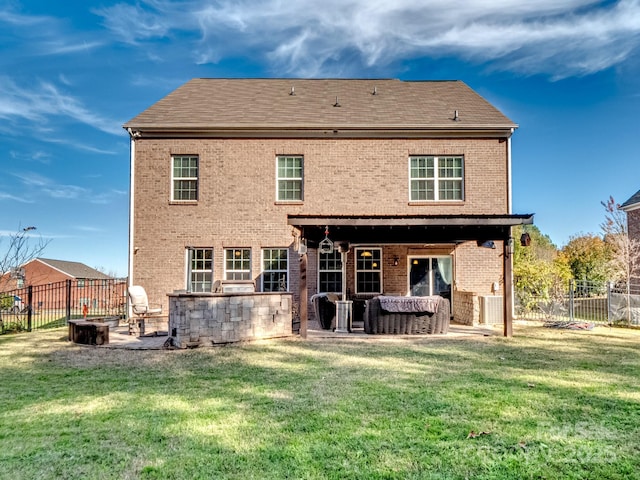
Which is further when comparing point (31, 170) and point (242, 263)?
point (31, 170)

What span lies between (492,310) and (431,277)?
7.29ft

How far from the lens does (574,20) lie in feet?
43.1

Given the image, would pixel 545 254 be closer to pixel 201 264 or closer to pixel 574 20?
pixel 574 20

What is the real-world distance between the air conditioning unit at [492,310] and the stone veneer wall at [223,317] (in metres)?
6.31

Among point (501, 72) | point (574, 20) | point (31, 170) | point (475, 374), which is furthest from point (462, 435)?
point (31, 170)

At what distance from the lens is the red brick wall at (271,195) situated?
45.6ft

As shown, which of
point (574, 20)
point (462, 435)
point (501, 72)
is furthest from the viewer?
point (501, 72)

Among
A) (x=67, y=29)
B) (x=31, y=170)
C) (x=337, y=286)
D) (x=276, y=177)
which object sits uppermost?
(x=67, y=29)

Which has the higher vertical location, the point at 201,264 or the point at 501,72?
the point at 501,72

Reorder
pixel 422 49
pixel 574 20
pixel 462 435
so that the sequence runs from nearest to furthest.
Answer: pixel 462 435 → pixel 574 20 → pixel 422 49

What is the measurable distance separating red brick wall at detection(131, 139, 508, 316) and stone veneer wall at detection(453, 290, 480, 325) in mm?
627

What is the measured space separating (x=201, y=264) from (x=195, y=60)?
9.77 metres

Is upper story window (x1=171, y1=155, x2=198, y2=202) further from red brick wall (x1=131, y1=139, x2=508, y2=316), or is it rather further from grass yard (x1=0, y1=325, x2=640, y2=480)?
grass yard (x1=0, y1=325, x2=640, y2=480)

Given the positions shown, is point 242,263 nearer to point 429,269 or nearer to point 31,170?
point 429,269
